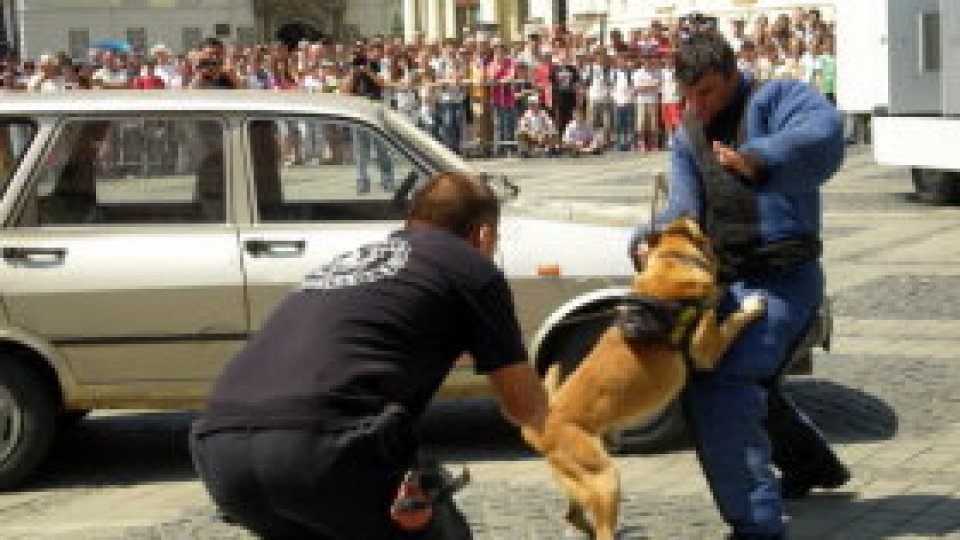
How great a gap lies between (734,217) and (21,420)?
328 cm

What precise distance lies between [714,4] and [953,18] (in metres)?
23.4

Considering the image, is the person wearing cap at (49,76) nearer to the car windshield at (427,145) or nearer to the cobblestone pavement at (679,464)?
the cobblestone pavement at (679,464)

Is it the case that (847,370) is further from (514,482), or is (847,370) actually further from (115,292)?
(115,292)

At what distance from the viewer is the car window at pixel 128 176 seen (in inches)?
296

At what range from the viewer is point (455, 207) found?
401 centimetres

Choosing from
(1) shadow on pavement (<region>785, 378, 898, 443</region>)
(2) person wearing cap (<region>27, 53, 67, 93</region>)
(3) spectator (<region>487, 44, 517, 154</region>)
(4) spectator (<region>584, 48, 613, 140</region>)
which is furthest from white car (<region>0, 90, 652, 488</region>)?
(3) spectator (<region>487, 44, 517, 154</region>)

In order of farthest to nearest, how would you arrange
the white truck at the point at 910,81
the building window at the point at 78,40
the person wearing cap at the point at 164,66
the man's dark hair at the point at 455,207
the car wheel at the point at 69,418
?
1. the building window at the point at 78,40
2. the person wearing cap at the point at 164,66
3. the white truck at the point at 910,81
4. the car wheel at the point at 69,418
5. the man's dark hair at the point at 455,207

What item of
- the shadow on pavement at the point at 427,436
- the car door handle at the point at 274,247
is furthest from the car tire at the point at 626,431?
the car door handle at the point at 274,247

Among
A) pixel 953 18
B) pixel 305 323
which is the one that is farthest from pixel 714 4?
pixel 305 323

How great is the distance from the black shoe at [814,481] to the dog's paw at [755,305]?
94 centimetres

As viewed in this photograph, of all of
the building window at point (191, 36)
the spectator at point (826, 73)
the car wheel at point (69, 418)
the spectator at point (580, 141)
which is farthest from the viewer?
the building window at point (191, 36)

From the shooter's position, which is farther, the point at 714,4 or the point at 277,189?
the point at 714,4

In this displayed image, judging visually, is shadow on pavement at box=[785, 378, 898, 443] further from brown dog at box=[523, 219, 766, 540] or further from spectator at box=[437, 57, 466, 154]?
spectator at box=[437, 57, 466, 154]

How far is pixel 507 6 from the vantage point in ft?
219
